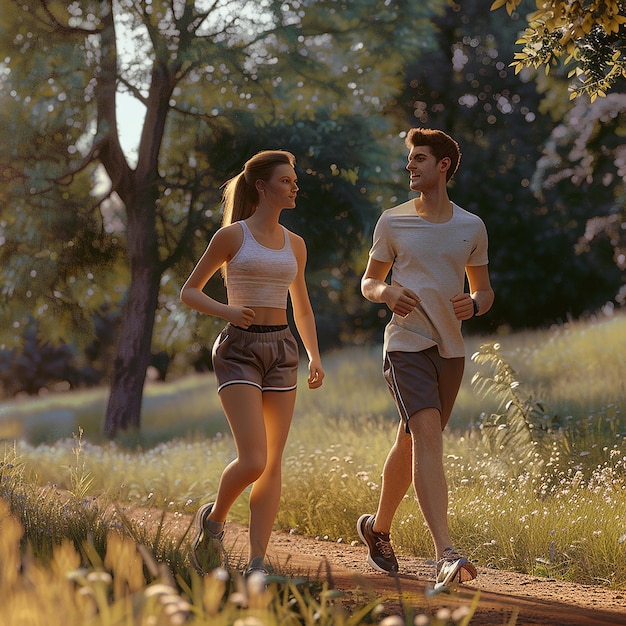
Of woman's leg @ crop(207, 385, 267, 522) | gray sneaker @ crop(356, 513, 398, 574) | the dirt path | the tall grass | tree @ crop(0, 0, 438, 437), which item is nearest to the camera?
the dirt path

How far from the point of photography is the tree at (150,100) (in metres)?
15.2

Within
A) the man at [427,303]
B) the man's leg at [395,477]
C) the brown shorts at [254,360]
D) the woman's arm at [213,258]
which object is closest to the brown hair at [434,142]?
the man at [427,303]

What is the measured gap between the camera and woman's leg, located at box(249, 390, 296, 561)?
17.2 feet

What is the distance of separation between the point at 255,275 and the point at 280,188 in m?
0.48

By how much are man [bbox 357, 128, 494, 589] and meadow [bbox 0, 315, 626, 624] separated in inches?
41.1

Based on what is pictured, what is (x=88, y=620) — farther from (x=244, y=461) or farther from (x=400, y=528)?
(x=400, y=528)

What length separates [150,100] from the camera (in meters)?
15.9

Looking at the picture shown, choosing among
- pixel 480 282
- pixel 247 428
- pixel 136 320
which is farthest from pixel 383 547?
pixel 136 320

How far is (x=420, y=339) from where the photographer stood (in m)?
5.43

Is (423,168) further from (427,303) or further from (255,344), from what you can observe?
(255,344)

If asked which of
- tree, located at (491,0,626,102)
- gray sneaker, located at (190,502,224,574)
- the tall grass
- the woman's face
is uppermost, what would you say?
tree, located at (491,0,626,102)

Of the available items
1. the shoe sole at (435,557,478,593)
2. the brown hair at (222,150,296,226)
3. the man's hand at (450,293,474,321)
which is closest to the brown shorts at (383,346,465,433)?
the man's hand at (450,293,474,321)

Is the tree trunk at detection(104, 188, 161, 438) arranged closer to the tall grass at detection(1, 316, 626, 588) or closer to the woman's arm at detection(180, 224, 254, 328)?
the tall grass at detection(1, 316, 626, 588)

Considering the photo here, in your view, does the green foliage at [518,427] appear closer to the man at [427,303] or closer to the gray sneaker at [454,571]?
the man at [427,303]
